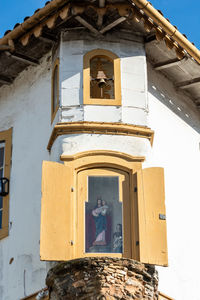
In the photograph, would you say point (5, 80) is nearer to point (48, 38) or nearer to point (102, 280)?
point (48, 38)

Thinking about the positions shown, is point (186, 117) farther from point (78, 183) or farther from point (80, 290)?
point (80, 290)

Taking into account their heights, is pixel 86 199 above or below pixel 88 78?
below

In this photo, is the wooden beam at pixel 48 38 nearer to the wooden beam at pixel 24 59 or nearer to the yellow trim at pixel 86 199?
the wooden beam at pixel 24 59

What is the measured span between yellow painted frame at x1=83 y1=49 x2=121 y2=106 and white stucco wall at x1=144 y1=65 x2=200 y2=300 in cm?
103

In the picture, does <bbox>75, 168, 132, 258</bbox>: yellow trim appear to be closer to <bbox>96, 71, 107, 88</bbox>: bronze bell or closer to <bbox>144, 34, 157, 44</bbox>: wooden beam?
<bbox>96, 71, 107, 88</bbox>: bronze bell

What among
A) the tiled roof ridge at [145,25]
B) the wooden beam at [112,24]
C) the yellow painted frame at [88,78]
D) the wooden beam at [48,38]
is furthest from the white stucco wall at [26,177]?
the wooden beam at [112,24]

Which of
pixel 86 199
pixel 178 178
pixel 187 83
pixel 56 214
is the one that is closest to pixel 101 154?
pixel 86 199

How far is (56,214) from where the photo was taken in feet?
44.5

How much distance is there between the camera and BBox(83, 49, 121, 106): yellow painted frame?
1480 centimetres

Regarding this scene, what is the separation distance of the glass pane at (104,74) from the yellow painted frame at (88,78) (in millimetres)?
124

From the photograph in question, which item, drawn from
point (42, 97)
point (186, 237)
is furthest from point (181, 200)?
point (42, 97)

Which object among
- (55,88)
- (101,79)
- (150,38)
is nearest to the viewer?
(101,79)

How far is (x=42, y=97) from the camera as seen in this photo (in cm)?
1596

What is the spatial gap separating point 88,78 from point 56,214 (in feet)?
9.05
